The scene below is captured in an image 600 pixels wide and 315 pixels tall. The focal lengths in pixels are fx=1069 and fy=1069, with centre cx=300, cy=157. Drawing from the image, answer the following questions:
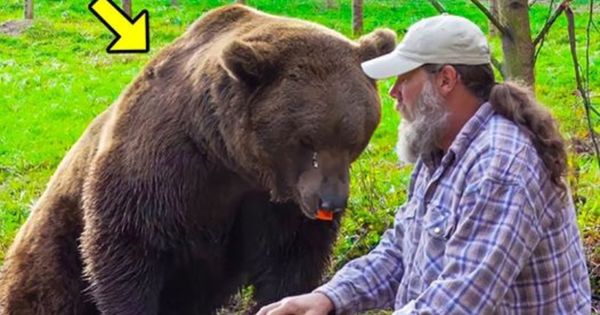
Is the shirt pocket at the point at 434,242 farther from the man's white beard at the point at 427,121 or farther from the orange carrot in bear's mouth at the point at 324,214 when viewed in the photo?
the orange carrot in bear's mouth at the point at 324,214

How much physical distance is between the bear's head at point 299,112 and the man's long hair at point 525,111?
1.09 m

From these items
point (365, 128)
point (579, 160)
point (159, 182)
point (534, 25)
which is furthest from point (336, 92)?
point (534, 25)

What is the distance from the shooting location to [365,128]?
182 inches

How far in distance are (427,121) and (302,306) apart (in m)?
0.78

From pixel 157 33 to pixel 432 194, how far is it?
18.0 m

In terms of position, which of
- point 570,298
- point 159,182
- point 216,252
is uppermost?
point 570,298

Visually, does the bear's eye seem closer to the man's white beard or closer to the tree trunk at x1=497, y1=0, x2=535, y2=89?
the man's white beard

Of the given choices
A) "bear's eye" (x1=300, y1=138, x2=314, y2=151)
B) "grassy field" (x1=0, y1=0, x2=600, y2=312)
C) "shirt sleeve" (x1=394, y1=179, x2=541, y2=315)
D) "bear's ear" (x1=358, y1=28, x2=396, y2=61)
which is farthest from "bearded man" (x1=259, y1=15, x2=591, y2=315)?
"grassy field" (x1=0, y1=0, x2=600, y2=312)

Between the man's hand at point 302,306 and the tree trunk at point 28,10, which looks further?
the tree trunk at point 28,10

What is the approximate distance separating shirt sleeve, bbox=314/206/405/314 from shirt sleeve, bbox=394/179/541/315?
0.68 meters

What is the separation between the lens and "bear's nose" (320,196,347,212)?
4.43 metres

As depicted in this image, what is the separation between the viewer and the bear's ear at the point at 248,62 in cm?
451

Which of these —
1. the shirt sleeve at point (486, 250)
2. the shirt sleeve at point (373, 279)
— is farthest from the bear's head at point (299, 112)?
the shirt sleeve at point (486, 250)

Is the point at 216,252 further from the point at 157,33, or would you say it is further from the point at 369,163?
the point at 157,33
